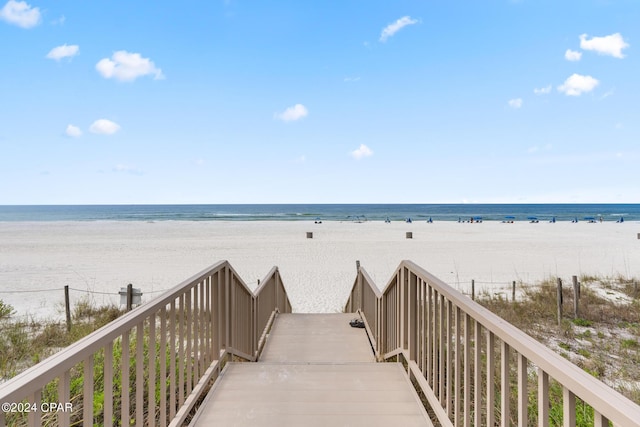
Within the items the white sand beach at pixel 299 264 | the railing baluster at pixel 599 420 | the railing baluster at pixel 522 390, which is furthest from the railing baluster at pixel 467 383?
the white sand beach at pixel 299 264

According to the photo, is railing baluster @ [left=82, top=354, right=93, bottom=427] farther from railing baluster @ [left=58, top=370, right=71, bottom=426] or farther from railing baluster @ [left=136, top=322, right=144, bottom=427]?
railing baluster @ [left=136, top=322, right=144, bottom=427]

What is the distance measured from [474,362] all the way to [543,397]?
2.17 ft

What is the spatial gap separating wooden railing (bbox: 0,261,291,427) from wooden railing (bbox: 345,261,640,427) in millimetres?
1613

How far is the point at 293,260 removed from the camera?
18.6 metres

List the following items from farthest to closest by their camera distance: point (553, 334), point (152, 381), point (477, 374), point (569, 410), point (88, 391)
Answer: point (553, 334)
point (152, 381)
point (477, 374)
point (88, 391)
point (569, 410)

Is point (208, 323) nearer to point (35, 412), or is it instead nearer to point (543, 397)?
point (35, 412)

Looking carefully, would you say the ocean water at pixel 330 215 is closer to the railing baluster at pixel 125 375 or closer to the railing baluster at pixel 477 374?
the railing baluster at pixel 477 374

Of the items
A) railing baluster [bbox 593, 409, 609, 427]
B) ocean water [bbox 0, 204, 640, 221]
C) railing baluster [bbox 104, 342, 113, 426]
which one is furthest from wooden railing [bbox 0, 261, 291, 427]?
ocean water [bbox 0, 204, 640, 221]

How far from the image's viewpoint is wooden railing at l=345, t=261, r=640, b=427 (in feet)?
3.74

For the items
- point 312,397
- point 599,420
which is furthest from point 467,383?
point 312,397

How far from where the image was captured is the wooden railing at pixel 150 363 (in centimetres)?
128

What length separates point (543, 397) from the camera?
1.35m

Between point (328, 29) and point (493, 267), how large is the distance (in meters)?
15.2

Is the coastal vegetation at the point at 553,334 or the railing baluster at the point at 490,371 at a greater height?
the railing baluster at the point at 490,371
